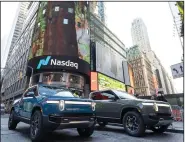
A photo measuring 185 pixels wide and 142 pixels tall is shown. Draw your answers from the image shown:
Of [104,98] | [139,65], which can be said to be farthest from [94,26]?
[104,98]

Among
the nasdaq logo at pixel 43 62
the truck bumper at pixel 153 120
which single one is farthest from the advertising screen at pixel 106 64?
the truck bumper at pixel 153 120

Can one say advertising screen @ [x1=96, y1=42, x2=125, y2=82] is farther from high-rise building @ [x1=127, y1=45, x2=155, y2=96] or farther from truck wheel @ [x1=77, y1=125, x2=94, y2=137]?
truck wheel @ [x1=77, y1=125, x2=94, y2=137]

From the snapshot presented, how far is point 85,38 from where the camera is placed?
4322cm

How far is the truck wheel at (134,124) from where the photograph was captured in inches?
229

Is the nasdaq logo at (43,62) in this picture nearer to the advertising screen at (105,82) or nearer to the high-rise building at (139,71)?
the advertising screen at (105,82)

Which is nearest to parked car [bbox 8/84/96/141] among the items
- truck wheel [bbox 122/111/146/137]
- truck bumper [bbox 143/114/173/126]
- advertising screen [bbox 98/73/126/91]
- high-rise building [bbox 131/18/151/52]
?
truck wheel [bbox 122/111/146/137]

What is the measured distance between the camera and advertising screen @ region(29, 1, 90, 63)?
3781cm

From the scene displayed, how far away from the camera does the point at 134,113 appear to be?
6164mm

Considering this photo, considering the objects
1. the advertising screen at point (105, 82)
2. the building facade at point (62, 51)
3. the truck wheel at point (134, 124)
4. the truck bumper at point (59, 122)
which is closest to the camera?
→ the truck bumper at point (59, 122)

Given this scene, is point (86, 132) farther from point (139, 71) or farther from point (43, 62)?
point (139, 71)

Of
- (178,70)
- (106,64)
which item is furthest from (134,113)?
(106,64)

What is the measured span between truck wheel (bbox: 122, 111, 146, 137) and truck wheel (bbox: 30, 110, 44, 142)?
323 centimetres

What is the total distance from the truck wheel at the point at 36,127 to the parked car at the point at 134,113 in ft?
10.6

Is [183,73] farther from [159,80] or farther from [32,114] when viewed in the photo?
[159,80]
